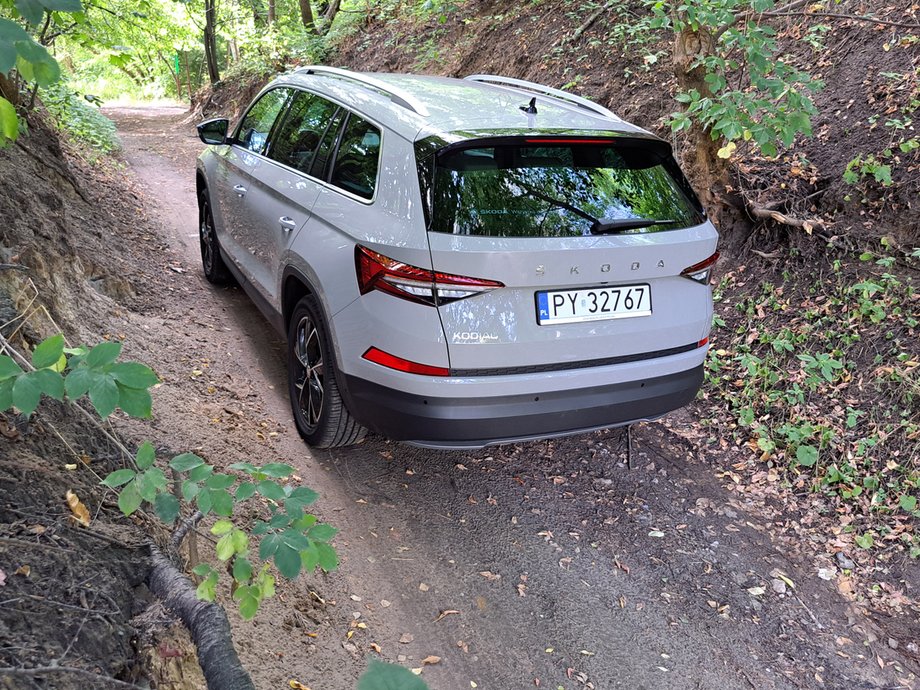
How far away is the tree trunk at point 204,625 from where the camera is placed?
1549 millimetres

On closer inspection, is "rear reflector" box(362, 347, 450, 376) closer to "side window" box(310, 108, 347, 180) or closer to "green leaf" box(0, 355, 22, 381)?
"side window" box(310, 108, 347, 180)

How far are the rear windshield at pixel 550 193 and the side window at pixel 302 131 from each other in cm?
138

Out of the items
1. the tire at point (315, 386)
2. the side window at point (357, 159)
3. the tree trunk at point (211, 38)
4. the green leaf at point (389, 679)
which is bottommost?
the tire at point (315, 386)

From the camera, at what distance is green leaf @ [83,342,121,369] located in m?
1.46

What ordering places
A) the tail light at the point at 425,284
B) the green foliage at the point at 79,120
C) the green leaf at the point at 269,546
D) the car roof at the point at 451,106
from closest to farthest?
the green leaf at the point at 269,546, the tail light at the point at 425,284, the car roof at the point at 451,106, the green foliage at the point at 79,120

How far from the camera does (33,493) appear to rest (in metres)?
2.27

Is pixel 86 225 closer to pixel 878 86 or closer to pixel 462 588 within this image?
pixel 462 588

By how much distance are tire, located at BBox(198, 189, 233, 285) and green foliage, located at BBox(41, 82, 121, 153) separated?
411cm

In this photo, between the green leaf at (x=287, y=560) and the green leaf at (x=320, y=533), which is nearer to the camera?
the green leaf at (x=287, y=560)

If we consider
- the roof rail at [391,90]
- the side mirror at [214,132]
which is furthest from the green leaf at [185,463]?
the side mirror at [214,132]

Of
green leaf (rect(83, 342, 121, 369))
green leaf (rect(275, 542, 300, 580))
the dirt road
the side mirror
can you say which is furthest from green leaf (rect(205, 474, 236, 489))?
the side mirror

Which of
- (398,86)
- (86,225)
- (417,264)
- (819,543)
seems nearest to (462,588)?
(417,264)

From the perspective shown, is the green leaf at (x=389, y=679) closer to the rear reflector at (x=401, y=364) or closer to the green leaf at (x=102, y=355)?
the green leaf at (x=102, y=355)

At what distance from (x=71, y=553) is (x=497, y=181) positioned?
85.4 inches
